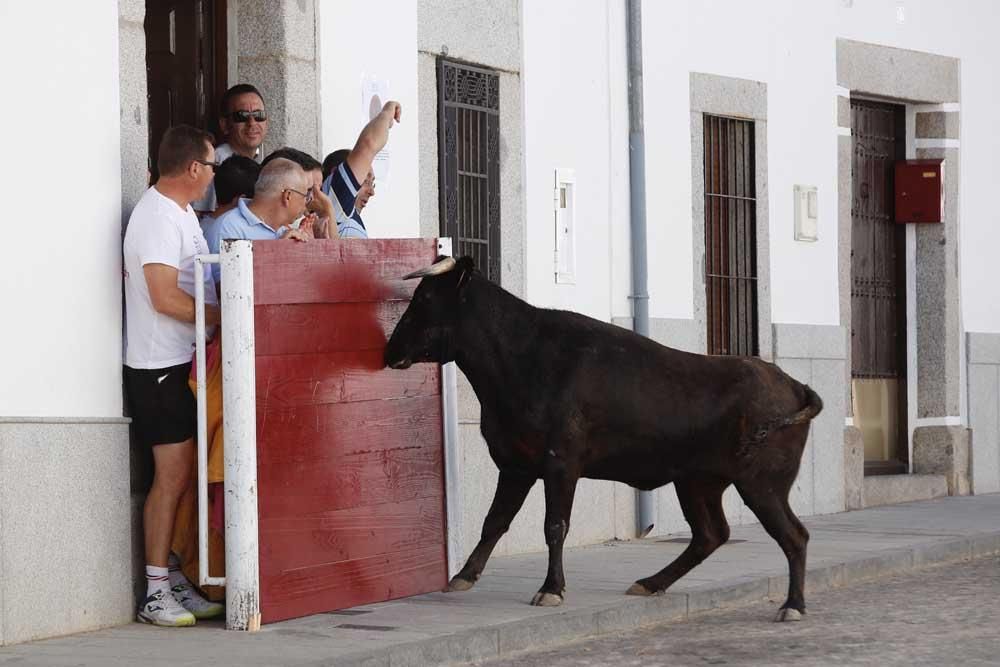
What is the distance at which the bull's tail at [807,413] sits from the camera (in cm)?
945

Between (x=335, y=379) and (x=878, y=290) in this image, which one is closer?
(x=335, y=379)

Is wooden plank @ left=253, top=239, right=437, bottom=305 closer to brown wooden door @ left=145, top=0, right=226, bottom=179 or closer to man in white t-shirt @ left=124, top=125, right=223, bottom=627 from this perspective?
man in white t-shirt @ left=124, top=125, right=223, bottom=627

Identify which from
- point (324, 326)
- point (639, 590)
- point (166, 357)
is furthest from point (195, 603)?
point (639, 590)

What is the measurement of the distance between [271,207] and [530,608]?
215cm

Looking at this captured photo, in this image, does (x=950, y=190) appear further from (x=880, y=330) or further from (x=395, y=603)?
(x=395, y=603)

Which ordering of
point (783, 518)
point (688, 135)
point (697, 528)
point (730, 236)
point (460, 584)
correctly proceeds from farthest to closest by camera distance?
point (730, 236) → point (688, 135) → point (697, 528) → point (460, 584) → point (783, 518)

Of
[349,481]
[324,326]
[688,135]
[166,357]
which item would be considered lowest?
[349,481]

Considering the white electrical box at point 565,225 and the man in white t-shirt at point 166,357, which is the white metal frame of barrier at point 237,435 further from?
the white electrical box at point 565,225

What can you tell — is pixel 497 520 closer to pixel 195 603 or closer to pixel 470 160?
pixel 195 603

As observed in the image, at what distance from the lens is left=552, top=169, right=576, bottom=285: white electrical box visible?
1244cm

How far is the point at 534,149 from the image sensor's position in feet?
40.3

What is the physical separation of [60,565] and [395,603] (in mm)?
1742

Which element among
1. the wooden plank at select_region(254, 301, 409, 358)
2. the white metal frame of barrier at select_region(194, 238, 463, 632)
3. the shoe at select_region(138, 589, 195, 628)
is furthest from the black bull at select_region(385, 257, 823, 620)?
the shoe at select_region(138, 589, 195, 628)

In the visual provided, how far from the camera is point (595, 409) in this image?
364 inches
